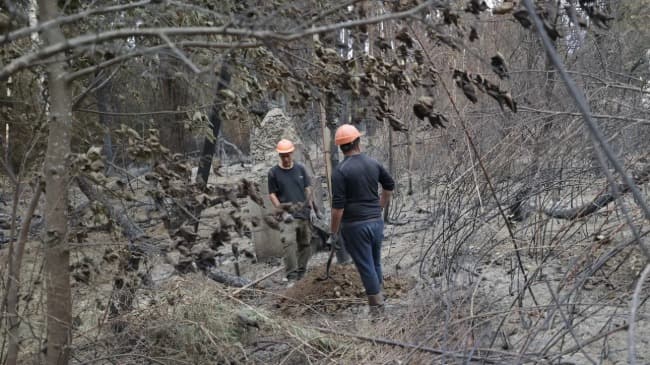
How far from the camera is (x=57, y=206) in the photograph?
3100 mm

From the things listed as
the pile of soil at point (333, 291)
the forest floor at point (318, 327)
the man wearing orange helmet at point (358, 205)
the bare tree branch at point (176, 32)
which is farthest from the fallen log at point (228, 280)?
the bare tree branch at point (176, 32)

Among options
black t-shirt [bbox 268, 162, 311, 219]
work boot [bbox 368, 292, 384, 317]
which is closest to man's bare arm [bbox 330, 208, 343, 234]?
work boot [bbox 368, 292, 384, 317]

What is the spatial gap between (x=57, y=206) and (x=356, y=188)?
8.91 feet

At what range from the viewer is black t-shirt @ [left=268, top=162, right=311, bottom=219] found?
7.11 meters

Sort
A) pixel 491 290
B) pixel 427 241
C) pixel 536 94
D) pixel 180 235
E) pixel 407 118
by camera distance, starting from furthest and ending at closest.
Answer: pixel 407 118, pixel 427 241, pixel 536 94, pixel 491 290, pixel 180 235

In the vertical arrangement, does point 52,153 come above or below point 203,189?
above

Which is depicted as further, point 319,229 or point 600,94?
point 319,229

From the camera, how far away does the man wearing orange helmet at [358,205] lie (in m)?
5.28

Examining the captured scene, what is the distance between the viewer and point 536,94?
19.4ft

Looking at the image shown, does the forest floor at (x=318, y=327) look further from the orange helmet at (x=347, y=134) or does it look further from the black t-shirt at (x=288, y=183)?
the black t-shirt at (x=288, y=183)

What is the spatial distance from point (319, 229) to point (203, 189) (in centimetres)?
554

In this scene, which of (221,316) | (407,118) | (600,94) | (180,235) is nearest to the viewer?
(180,235)

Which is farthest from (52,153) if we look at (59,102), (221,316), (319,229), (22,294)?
(319,229)

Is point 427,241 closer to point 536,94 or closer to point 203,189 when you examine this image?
point 536,94
